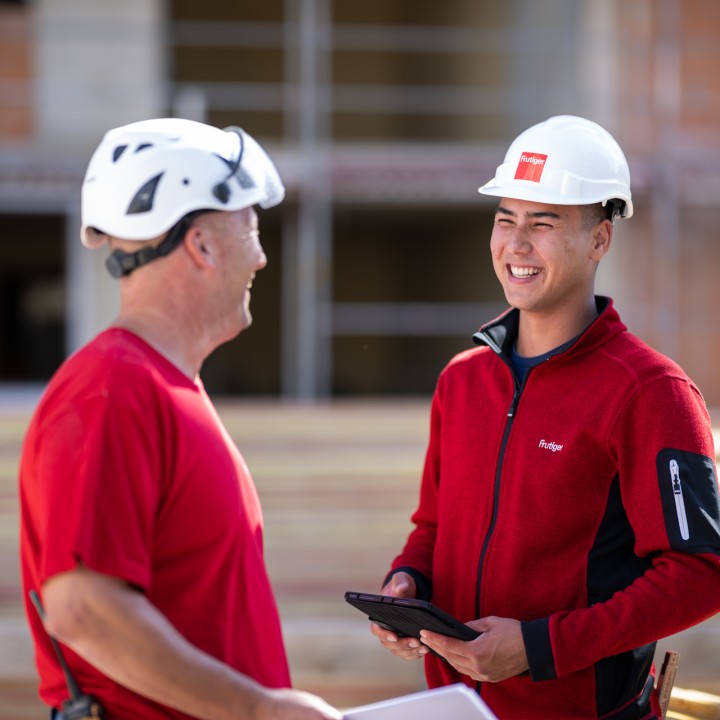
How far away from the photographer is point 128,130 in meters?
1.62

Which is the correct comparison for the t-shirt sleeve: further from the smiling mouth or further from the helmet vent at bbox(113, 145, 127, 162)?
the smiling mouth

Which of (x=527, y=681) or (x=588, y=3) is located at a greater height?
(x=588, y=3)

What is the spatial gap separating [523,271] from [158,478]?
97 centimetres

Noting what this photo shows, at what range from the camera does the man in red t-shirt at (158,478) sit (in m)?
1.44

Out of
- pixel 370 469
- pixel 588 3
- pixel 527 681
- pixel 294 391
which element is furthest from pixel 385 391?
pixel 527 681

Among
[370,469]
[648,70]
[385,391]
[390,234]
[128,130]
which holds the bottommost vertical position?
[385,391]

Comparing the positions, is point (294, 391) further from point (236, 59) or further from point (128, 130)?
point (128, 130)

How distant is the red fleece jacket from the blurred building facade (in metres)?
10.4

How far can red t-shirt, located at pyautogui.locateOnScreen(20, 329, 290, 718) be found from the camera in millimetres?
1443

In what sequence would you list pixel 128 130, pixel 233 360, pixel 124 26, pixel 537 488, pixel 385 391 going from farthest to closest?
pixel 385 391 < pixel 233 360 < pixel 124 26 < pixel 537 488 < pixel 128 130

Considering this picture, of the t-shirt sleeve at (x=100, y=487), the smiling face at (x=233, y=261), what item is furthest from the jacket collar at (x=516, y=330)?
the t-shirt sleeve at (x=100, y=487)

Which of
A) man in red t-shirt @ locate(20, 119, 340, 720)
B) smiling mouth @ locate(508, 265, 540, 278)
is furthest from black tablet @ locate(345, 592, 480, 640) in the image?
smiling mouth @ locate(508, 265, 540, 278)

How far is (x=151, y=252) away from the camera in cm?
160

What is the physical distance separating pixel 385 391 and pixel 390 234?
245 cm
